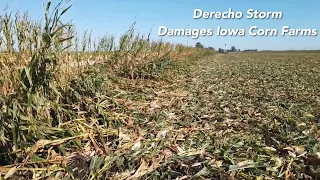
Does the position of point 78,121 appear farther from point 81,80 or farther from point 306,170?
point 306,170

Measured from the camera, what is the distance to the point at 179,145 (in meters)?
2.74

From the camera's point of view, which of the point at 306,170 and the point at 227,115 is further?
the point at 227,115

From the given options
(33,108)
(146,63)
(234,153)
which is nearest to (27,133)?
(33,108)

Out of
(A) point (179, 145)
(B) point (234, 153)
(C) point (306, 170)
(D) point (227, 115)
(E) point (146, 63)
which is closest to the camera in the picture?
(C) point (306, 170)

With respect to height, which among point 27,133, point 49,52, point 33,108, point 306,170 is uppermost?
point 49,52

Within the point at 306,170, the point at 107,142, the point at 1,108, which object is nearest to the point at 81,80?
the point at 107,142

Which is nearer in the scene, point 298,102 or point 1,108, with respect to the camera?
point 1,108

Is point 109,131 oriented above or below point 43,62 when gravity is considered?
below

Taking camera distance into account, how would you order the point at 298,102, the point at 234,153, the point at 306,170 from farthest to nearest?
the point at 298,102, the point at 234,153, the point at 306,170

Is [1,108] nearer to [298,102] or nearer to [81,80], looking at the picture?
[81,80]

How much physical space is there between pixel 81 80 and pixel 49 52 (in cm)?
102

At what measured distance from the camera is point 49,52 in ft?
8.41

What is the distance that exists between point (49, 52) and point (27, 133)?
2.40ft

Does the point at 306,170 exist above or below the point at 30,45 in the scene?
below
